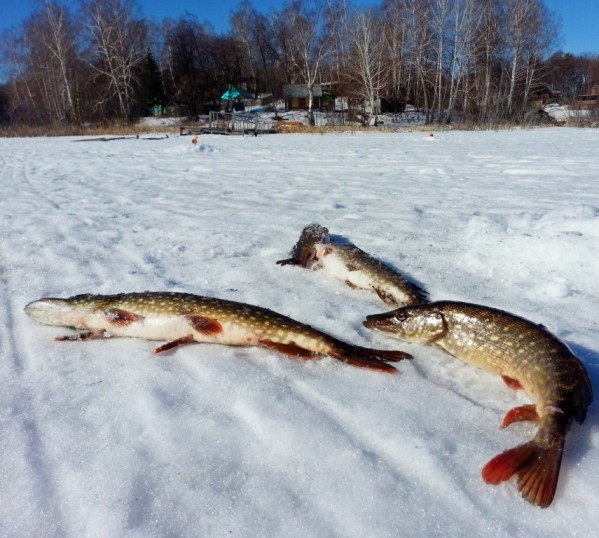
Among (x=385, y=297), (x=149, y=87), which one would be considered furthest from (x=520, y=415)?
(x=149, y=87)

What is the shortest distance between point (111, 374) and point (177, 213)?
13.7 feet

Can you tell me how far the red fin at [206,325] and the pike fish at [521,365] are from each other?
1.02 metres

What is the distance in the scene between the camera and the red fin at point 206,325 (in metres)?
2.77

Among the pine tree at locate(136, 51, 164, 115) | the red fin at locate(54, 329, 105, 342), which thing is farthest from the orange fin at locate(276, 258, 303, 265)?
the pine tree at locate(136, 51, 164, 115)

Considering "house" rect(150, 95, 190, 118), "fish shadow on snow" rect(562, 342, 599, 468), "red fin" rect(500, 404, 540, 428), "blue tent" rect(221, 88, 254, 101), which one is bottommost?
"fish shadow on snow" rect(562, 342, 599, 468)

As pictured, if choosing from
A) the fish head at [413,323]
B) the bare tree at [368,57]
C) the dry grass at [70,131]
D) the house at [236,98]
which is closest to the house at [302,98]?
the house at [236,98]

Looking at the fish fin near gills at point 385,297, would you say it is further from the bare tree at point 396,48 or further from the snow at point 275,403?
the bare tree at point 396,48

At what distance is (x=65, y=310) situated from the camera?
3055 mm

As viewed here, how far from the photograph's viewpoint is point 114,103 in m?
47.1

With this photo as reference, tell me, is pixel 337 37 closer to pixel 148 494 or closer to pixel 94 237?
pixel 94 237

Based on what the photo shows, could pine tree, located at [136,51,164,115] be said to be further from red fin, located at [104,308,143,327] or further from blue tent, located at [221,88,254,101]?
red fin, located at [104,308,143,327]

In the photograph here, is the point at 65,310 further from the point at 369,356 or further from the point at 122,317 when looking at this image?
the point at 369,356

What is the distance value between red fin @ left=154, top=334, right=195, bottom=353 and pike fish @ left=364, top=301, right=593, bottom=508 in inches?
47.4

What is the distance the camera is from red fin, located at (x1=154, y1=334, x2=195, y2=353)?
2.69 meters
